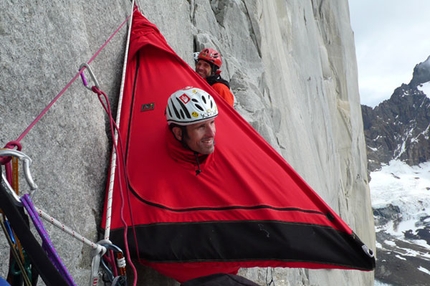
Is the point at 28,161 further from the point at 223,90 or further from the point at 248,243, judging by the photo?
the point at 223,90

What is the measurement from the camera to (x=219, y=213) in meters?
3.29

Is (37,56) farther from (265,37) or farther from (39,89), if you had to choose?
(265,37)

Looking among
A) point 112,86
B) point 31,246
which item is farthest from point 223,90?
point 31,246

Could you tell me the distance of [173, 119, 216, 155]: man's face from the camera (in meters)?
3.48

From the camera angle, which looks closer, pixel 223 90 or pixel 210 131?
pixel 210 131

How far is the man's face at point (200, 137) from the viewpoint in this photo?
348 cm

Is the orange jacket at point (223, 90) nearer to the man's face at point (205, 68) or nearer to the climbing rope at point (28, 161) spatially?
the man's face at point (205, 68)

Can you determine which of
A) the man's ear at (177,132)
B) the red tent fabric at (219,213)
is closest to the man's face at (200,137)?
the man's ear at (177,132)

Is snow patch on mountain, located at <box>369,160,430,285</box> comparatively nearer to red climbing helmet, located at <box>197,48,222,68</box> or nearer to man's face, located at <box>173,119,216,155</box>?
red climbing helmet, located at <box>197,48,222,68</box>

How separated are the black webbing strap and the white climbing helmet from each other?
77.2 inches

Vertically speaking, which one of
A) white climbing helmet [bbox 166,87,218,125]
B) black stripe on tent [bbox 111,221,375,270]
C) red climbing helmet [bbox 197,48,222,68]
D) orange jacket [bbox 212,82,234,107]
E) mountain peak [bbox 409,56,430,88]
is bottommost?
black stripe on tent [bbox 111,221,375,270]

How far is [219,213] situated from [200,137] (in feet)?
2.28

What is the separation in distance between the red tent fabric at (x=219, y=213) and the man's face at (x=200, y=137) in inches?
4.1

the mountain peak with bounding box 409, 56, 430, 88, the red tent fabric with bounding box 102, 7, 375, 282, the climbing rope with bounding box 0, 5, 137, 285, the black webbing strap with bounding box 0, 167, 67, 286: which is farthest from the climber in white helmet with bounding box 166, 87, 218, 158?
the mountain peak with bounding box 409, 56, 430, 88
